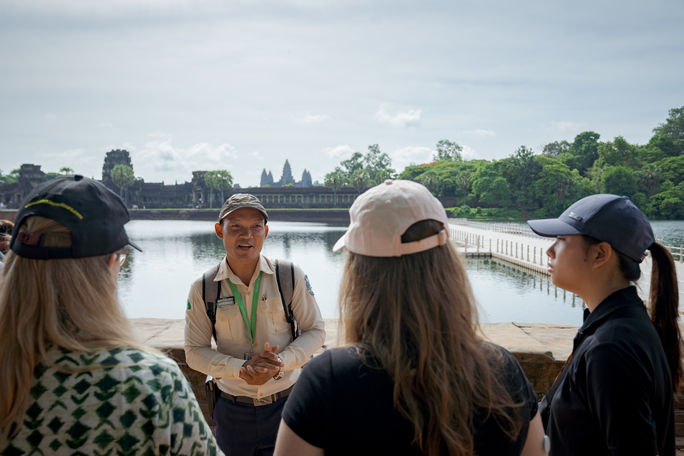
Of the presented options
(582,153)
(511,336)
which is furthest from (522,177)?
(511,336)

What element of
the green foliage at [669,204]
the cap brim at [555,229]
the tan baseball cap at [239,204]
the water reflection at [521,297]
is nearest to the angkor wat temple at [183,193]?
the green foliage at [669,204]

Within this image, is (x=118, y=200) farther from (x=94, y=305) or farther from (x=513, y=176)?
(x=513, y=176)

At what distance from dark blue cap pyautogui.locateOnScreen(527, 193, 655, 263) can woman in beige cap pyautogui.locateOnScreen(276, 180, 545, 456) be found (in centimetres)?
70

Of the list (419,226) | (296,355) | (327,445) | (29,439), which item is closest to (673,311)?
(419,226)

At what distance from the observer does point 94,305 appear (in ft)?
3.66

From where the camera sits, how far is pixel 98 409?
1.04 m

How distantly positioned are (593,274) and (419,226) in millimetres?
856

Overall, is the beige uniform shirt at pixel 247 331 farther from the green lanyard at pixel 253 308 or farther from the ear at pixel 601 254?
the ear at pixel 601 254

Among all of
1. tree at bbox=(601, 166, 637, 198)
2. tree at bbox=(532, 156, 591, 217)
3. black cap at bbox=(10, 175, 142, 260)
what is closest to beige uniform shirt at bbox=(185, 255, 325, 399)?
black cap at bbox=(10, 175, 142, 260)

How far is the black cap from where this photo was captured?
3.59 feet

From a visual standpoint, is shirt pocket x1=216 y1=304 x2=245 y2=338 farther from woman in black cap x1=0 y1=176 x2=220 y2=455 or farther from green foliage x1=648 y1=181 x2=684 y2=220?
green foliage x1=648 y1=181 x2=684 y2=220

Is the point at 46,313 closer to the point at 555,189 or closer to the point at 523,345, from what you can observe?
the point at 523,345

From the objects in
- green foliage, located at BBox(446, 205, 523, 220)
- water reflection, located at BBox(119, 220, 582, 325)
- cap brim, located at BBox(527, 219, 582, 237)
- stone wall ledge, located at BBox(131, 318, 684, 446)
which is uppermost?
cap brim, located at BBox(527, 219, 582, 237)

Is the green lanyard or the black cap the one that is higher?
the black cap
